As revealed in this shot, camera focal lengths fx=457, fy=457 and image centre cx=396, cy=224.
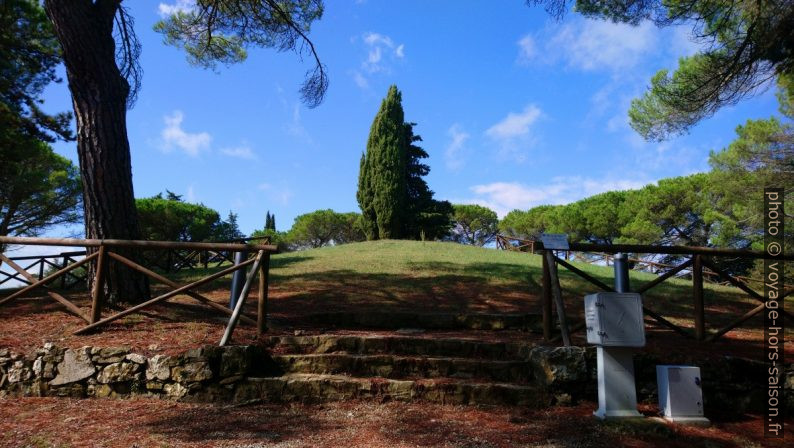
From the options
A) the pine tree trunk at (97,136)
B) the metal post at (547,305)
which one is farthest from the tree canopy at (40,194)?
the metal post at (547,305)

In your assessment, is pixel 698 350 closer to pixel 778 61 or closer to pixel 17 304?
pixel 778 61

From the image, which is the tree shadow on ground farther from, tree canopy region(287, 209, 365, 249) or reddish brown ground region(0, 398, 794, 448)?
tree canopy region(287, 209, 365, 249)

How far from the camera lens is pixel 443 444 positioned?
313 cm

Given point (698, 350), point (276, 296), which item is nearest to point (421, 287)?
point (276, 296)

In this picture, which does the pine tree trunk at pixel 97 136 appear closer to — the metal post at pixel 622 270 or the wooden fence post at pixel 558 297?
the wooden fence post at pixel 558 297

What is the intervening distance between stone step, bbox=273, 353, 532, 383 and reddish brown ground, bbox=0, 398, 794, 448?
485mm

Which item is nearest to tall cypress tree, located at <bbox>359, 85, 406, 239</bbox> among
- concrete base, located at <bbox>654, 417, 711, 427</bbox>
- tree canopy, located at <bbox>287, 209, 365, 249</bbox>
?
tree canopy, located at <bbox>287, 209, 365, 249</bbox>

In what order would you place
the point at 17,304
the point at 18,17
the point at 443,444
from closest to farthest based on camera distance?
the point at 443,444 → the point at 17,304 → the point at 18,17

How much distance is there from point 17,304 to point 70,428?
12.9ft

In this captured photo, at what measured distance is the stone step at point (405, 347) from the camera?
4824 mm

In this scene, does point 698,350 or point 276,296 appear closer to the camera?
point 698,350

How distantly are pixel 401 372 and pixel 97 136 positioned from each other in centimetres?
483

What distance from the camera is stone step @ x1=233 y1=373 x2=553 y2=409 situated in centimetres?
407

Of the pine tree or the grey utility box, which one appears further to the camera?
the pine tree
